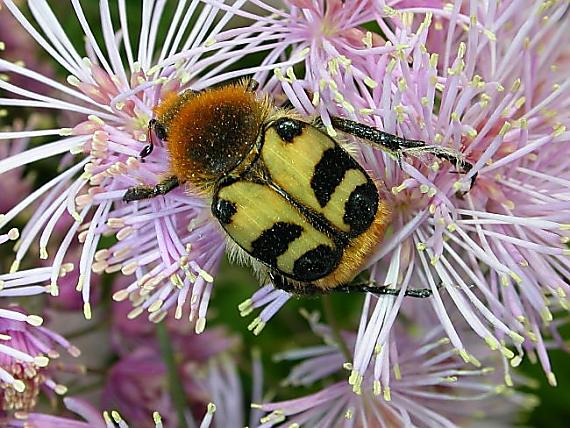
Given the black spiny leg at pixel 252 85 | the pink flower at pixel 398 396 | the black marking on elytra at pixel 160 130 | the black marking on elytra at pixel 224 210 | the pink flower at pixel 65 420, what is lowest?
the pink flower at pixel 398 396

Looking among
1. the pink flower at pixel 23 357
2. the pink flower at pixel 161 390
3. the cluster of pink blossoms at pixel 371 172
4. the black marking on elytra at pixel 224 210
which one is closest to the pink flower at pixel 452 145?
the cluster of pink blossoms at pixel 371 172

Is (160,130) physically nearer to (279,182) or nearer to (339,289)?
(279,182)

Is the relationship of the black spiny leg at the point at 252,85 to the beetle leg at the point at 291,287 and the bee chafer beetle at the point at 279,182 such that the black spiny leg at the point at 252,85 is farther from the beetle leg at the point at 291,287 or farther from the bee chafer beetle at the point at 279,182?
the beetle leg at the point at 291,287

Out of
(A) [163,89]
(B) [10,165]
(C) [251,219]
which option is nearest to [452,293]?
(C) [251,219]

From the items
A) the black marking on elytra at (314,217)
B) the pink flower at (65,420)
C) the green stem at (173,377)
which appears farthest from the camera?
the green stem at (173,377)

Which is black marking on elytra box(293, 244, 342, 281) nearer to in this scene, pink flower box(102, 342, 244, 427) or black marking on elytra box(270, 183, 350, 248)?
black marking on elytra box(270, 183, 350, 248)

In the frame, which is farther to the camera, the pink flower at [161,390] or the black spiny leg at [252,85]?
the pink flower at [161,390]

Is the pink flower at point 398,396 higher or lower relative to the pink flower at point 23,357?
lower
